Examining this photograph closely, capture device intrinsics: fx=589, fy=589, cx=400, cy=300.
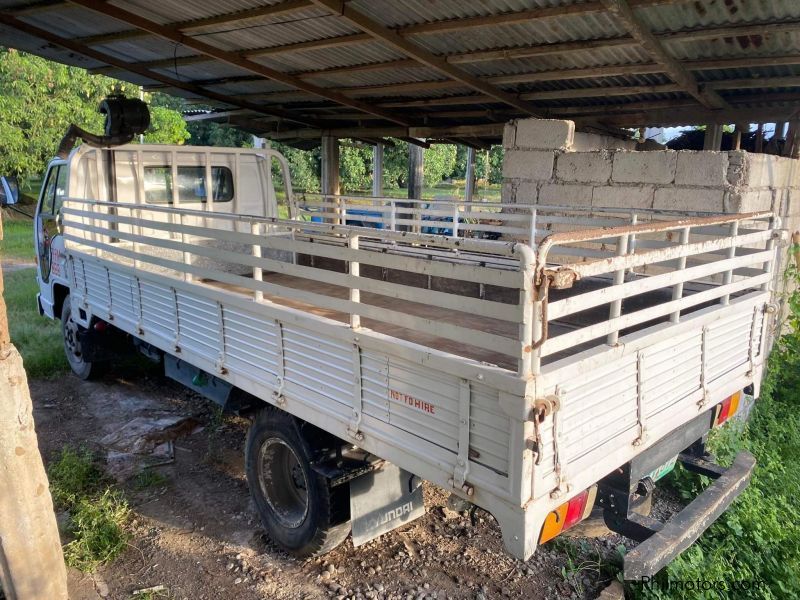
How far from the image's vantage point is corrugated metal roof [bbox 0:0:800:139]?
17.0 ft

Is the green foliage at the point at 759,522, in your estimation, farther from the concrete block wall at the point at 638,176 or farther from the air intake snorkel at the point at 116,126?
the air intake snorkel at the point at 116,126

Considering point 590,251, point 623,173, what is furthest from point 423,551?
point 623,173

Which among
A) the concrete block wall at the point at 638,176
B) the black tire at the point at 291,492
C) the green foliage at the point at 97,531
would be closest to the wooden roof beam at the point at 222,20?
the concrete block wall at the point at 638,176

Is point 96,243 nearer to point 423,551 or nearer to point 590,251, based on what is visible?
point 423,551

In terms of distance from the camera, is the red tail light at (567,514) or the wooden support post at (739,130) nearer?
the red tail light at (567,514)

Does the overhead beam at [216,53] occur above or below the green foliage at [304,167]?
above

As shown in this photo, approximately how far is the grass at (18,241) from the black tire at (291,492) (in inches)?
543

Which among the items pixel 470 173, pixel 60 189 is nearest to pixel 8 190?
pixel 60 189

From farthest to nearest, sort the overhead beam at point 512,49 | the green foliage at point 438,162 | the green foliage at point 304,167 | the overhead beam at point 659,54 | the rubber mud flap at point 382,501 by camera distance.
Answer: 1. the green foliage at point 438,162
2. the green foliage at point 304,167
3. the overhead beam at point 512,49
4. the overhead beam at point 659,54
5. the rubber mud flap at point 382,501

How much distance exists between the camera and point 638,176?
6051 millimetres

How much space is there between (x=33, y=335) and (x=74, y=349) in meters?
1.86

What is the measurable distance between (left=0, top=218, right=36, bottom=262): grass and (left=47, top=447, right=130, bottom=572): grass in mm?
12317

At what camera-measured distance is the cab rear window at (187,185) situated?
5.89m

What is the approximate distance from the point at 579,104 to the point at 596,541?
19.5 feet
